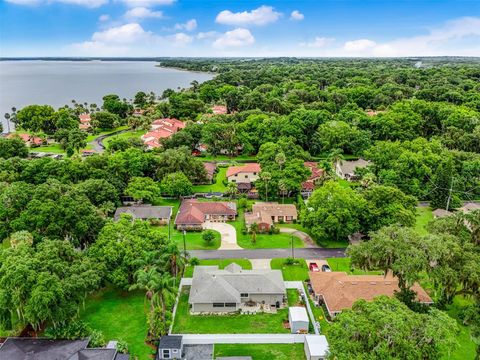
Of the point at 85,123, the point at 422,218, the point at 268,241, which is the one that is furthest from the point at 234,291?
the point at 85,123

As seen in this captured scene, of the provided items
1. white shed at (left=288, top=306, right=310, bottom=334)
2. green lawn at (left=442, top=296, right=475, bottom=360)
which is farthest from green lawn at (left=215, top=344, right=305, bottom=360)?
green lawn at (left=442, top=296, right=475, bottom=360)

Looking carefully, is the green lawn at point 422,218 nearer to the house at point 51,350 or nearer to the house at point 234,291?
the house at point 234,291

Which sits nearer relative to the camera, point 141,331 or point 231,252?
point 141,331

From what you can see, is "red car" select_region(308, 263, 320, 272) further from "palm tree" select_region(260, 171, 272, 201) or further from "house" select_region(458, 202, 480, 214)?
"house" select_region(458, 202, 480, 214)

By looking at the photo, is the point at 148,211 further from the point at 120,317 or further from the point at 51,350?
the point at 51,350

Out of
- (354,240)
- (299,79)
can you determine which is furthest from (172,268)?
(299,79)

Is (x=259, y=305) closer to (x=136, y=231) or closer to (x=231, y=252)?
(x=231, y=252)
